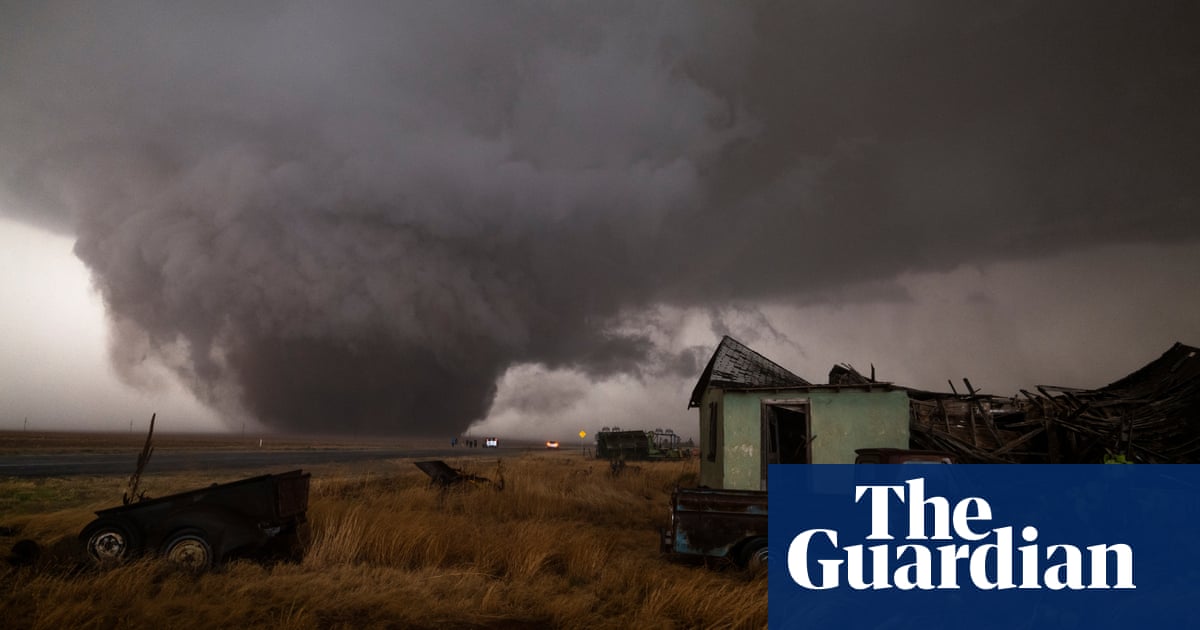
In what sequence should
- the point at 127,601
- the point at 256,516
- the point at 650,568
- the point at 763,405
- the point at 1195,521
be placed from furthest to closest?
the point at 763,405 < the point at 1195,521 < the point at 650,568 < the point at 256,516 < the point at 127,601

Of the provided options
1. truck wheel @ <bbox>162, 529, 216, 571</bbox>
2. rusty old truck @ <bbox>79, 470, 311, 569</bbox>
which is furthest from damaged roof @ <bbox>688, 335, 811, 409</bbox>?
truck wheel @ <bbox>162, 529, 216, 571</bbox>

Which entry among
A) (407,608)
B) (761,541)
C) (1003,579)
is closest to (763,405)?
(761,541)

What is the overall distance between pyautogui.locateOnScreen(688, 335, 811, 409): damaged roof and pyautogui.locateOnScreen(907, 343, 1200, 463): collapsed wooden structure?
3.40m

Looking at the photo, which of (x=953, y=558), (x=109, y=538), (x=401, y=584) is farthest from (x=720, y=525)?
(x=109, y=538)

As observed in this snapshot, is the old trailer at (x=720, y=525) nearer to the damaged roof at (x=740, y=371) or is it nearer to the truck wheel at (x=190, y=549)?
the damaged roof at (x=740, y=371)

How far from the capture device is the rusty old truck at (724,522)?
853 centimetres

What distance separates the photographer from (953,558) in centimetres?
632

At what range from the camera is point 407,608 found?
Result: 21.3ft

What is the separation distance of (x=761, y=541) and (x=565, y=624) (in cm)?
345

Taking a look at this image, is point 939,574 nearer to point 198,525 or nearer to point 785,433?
point 198,525

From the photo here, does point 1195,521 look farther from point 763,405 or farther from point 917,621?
point 917,621

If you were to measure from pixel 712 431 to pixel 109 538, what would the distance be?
480 inches

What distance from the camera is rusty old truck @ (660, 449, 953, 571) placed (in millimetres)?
8531

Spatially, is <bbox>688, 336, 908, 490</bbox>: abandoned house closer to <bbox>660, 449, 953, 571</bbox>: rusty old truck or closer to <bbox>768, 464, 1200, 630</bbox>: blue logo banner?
<bbox>660, 449, 953, 571</bbox>: rusty old truck
